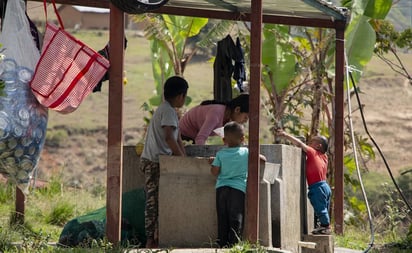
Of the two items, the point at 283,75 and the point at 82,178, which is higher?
the point at 283,75

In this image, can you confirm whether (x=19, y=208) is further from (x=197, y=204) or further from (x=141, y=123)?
(x=141, y=123)

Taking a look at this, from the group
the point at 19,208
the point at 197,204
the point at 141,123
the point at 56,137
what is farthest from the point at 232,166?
the point at 56,137

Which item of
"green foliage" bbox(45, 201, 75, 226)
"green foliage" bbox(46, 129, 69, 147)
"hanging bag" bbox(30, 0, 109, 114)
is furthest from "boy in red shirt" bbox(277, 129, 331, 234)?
"green foliage" bbox(46, 129, 69, 147)

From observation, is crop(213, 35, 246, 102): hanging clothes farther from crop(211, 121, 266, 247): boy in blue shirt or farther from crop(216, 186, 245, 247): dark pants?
crop(216, 186, 245, 247): dark pants

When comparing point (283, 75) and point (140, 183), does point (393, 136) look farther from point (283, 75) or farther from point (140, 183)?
point (140, 183)

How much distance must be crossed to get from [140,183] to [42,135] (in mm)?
2230

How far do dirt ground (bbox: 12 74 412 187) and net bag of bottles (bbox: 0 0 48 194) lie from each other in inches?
932

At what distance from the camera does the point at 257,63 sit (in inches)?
364

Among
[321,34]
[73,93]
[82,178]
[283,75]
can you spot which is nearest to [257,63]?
[73,93]

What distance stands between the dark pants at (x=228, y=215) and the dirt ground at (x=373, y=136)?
74.2ft

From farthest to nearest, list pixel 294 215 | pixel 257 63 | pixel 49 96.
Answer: pixel 294 215 < pixel 257 63 < pixel 49 96

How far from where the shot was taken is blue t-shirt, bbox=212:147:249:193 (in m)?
9.43

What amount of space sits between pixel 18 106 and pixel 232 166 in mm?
2143

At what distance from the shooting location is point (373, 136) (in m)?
32.8
